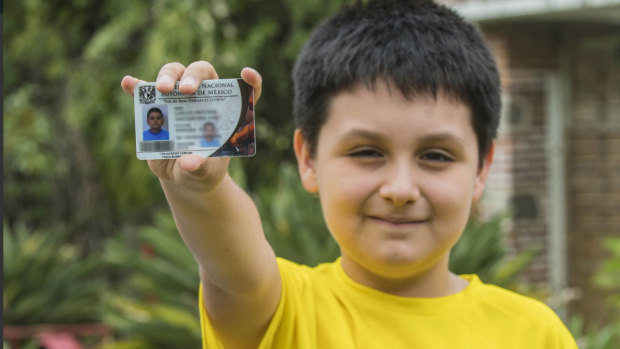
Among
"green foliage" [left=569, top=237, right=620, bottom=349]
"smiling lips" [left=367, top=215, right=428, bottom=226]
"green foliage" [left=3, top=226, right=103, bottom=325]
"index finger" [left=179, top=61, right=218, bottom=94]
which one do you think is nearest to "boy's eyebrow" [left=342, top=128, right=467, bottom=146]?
"smiling lips" [left=367, top=215, right=428, bottom=226]

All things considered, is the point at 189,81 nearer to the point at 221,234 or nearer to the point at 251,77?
the point at 251,77

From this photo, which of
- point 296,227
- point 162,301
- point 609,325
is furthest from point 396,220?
point 609,325

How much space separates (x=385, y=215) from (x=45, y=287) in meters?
4.30

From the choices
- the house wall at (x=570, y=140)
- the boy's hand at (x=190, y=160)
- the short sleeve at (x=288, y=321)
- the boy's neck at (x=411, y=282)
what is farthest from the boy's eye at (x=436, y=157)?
the house wall at (x=570, y=140)

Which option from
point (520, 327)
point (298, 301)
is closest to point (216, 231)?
point (298, 301)

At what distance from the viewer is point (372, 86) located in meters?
1.47

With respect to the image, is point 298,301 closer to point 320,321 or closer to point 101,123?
point 320,321

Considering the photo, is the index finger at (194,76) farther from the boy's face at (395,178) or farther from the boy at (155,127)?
the boy's face at (395,178)

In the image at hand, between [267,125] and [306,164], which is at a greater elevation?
[267,125]

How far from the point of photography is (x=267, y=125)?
6414mm

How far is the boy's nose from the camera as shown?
4.51 feet

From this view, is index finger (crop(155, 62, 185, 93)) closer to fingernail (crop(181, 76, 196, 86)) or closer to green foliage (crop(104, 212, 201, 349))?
fingernail (crop(181, 76, 196, 86))

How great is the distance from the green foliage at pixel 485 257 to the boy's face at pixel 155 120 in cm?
277

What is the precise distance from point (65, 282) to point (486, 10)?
3599 millimetres
